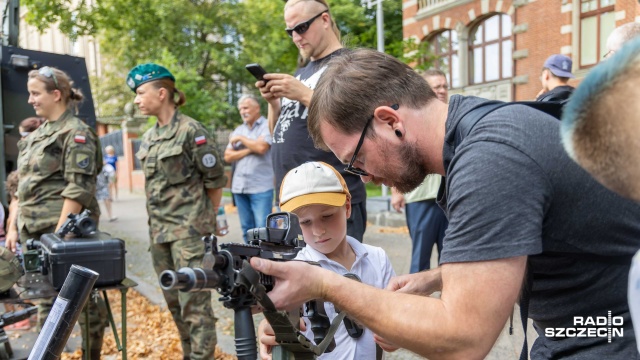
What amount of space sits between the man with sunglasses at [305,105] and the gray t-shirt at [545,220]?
1.63m

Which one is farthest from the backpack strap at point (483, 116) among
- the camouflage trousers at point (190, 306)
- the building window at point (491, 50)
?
the building window at point (491, 50)

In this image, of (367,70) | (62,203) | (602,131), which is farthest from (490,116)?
(62,203)

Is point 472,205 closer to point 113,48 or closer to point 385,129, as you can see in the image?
point 385,129

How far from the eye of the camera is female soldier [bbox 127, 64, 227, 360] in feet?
13.1

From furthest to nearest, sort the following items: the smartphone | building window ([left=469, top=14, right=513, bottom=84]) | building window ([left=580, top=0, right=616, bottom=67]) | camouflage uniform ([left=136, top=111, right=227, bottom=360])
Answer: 1. building window ([left=469, top=14, right=513, bottom=84])
2. building window ([left=580, top=0, right=616, bottom=67])
3. camouflage uniform ([left=136, top=111, right=227, bottom=360])
4. the smartphone

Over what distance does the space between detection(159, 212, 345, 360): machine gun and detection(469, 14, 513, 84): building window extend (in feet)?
45.8

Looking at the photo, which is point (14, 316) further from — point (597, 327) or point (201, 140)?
point (597, 327)

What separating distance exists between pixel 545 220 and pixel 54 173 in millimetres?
3821

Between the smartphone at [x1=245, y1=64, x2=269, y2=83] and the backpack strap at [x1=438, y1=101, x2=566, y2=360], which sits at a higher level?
the smartphone at [x1=245, y1=64, x2=269, y2=83]

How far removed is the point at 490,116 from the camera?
1.52 meters

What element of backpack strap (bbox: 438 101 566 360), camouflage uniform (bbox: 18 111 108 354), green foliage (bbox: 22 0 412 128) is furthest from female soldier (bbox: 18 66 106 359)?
green foliage (bbox: 22 0 412 128)

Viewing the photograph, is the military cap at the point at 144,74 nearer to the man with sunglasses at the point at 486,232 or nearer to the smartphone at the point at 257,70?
the smartphone at the point at 257,70

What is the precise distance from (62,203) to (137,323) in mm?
1671

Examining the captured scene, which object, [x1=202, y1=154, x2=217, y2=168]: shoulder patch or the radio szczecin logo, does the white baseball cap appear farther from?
[x1=202, y1=154, x2=217, y2=168]: shoulder patch
